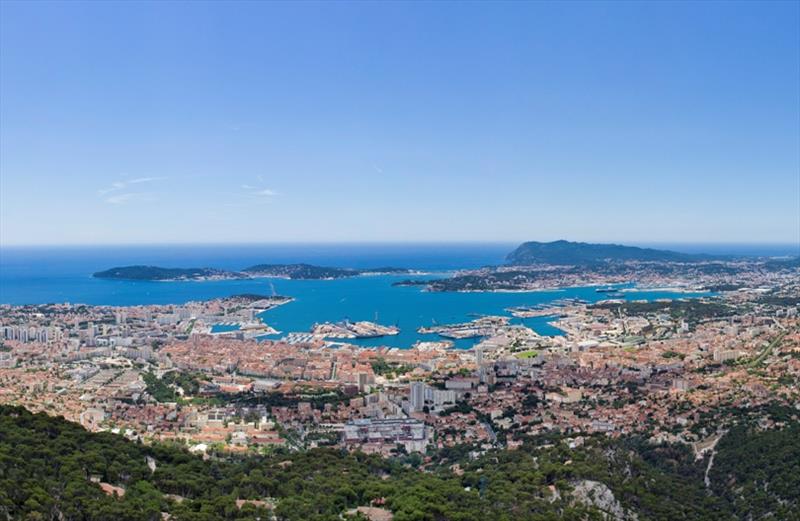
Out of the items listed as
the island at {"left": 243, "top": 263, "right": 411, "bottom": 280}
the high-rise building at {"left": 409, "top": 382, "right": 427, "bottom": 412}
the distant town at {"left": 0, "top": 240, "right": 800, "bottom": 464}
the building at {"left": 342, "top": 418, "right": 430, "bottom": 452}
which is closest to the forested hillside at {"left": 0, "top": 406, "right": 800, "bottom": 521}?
the building at {"left": 342, "top": 418, "right": 430, "bottom": 452}

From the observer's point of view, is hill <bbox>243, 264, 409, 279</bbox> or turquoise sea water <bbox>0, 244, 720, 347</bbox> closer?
turquoise sea water <bbox>0, 244, 720, 347</bbox>

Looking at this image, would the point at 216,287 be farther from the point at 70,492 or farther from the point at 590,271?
the point at 70,492

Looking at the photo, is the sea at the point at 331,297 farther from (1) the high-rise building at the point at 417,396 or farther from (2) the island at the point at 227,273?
(1) the high-rise building at the point at 417,396

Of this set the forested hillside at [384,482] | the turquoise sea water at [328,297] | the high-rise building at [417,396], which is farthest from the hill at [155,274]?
the forested hillside at [384,482]

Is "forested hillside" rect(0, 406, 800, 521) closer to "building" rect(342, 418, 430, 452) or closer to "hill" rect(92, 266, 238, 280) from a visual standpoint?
"building" rect(342, 418, 430, 452)

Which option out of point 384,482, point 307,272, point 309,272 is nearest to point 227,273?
point 307,272

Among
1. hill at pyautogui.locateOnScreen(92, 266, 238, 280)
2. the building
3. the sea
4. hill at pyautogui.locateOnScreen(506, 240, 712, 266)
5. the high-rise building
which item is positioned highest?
hill at pyautogui.locateOnScreen(506, 240, 712, 266)

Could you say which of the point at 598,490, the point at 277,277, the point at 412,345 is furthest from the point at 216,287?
the point at 598,490

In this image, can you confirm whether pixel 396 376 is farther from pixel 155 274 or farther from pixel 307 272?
pixel 155 274
